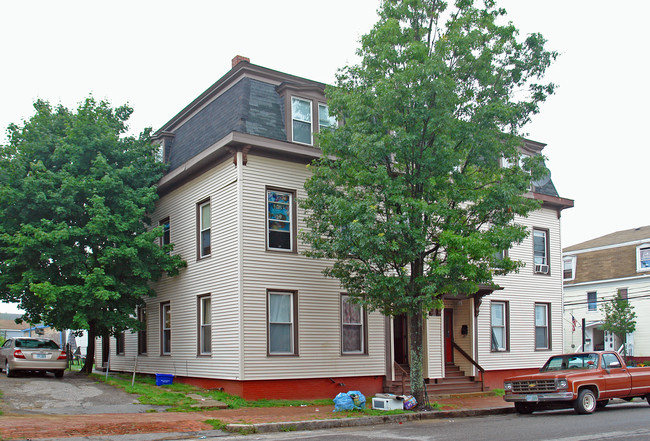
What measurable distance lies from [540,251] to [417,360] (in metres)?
11.8

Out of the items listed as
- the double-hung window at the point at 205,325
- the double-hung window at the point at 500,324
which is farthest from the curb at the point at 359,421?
the double-hung window at the point at 500,324

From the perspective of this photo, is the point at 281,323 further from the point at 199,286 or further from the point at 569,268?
the point at 569,268

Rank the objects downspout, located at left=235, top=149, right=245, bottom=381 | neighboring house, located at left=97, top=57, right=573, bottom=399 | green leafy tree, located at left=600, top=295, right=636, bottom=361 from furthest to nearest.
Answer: green leafy tree, located at left=600, top=295, right=636, bottom=361 < neighboring house, located at left=97, top=57, right=573, bottom=399 < downspout, located at left=235, top=149, right=245, bottom=381

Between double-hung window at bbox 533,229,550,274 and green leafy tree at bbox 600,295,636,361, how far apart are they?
51.9 ft

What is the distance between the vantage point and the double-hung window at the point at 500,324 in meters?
23.9

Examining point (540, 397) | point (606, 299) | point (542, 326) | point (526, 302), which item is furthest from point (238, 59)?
point (606, 299)

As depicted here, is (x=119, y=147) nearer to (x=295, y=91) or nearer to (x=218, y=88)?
(x=218, y=88)

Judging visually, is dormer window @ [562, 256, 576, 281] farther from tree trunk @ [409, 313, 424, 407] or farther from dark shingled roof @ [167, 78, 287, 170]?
dark shingled roof @ [167, 78, 287, 170]

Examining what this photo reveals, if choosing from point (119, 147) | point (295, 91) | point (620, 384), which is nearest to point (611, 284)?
point (620, 384)

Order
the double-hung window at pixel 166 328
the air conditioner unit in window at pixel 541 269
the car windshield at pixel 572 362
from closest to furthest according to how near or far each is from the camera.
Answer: the car windshield at pixel 572 362
the double-hung window at pixel 166 328
the air conditioner unit in window at pixel 541 269

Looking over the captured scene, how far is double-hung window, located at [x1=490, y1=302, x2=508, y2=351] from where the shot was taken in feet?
78.3

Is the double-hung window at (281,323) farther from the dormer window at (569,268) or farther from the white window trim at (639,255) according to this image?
the dormer window at (569,268)

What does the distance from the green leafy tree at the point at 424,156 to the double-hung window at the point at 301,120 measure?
7.81 feet

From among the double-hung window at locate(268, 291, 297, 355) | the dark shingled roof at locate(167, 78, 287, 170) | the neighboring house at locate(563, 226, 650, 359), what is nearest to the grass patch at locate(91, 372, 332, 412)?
the double-hung window at locate(268, 291, 297, 355)
